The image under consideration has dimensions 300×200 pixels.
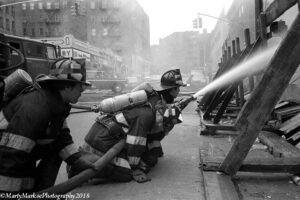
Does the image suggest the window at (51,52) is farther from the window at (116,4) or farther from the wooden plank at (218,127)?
the window at (116,4)

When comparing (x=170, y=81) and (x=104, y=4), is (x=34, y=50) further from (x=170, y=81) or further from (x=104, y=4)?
(x=104, y=4)

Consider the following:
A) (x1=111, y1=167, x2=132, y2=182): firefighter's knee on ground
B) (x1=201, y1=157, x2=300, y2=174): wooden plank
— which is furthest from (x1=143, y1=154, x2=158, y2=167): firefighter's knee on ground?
(x1=201, y1=157, x2=300, y2=174): wooden plank

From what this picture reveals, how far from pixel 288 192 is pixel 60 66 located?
2408mm

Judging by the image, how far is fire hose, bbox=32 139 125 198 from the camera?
2395 millimetres

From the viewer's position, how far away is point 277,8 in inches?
135

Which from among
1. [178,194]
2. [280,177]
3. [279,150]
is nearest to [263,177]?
[280,177]

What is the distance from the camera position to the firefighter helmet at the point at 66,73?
2395 millimetres

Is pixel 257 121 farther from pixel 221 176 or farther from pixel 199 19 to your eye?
pixel 199 19

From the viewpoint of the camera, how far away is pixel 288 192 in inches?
117

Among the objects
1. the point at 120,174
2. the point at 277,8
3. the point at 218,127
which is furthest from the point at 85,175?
the point at 218,127

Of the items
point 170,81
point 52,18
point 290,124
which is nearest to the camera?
point 170,81

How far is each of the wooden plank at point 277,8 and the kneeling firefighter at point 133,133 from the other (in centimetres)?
159

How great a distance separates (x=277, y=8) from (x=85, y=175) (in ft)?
8.83

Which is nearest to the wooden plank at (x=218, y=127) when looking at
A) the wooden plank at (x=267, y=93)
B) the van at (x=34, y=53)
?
the wooden plank at (x=267, y=93)
